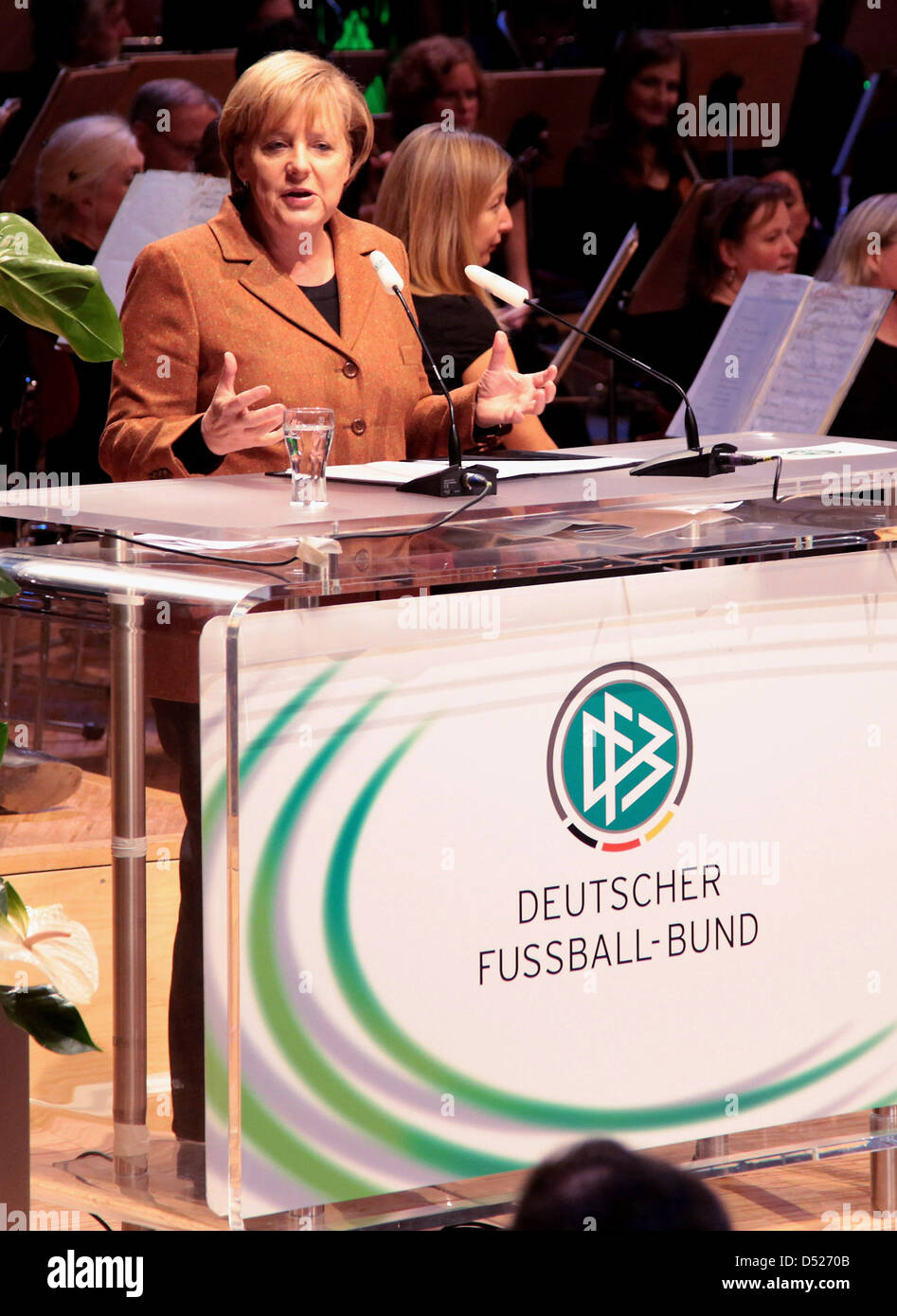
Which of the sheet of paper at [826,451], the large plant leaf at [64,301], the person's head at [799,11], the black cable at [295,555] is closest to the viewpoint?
the large plant leaf at [64,301]

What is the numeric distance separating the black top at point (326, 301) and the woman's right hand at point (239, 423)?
1.30 feet

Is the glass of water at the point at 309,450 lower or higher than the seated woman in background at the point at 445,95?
lower

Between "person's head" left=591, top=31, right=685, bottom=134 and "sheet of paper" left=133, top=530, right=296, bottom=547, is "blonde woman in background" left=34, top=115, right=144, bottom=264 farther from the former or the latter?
"sheet of paper" left=133, top=530, right=296, bottom=547

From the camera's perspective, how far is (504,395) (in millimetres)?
2727

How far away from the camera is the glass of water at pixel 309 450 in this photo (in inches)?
89.0

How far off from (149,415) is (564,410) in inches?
138

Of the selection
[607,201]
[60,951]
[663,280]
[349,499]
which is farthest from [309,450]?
[607,201]

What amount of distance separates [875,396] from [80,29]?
9.84 ft

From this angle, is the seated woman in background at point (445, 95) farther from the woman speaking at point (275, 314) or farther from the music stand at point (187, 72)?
the woman speaking at point (275, 314)

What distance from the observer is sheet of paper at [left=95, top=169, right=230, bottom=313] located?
16.9 ft

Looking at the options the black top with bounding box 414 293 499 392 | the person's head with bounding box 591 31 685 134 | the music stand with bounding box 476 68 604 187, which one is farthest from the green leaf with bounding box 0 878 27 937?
the person's head with bounding box 591 31 685 134

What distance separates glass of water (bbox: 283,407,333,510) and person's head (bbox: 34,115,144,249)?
3376 millimetres

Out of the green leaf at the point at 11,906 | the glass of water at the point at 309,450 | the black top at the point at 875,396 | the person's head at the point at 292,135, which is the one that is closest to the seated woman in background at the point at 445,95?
the black top at the point at 875,396

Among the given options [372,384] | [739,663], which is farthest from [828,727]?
[372,384]
